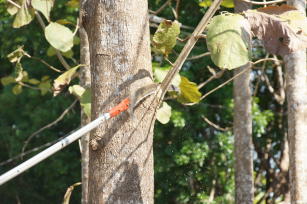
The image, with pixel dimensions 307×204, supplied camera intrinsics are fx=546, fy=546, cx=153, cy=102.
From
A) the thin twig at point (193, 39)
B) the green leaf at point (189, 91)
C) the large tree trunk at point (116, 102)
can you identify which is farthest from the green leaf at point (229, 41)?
the green leaf at point (189, 91)

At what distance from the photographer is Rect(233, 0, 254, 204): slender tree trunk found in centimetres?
438

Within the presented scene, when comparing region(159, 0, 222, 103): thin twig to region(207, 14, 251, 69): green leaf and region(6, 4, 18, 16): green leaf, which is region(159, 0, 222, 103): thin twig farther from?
region(6, 4, 18, 16): green leaf

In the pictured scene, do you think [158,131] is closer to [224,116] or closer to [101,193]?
[224,116]

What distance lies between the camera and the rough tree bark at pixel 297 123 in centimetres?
353

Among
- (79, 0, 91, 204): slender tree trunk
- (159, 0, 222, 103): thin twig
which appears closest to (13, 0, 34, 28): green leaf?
(79, 0, 91, 204): slender tree trunk

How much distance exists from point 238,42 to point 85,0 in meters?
0.61

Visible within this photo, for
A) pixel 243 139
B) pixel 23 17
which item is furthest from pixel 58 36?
pixel 243 139

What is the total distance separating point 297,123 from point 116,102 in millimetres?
2003

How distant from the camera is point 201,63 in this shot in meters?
6.16

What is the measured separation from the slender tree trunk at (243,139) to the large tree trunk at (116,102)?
8.59ft

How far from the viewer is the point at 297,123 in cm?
355

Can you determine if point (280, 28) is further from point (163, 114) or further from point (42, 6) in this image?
point (42, 6)

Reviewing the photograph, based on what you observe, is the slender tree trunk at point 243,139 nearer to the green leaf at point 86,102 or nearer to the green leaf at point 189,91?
the green leaf at point 86,102

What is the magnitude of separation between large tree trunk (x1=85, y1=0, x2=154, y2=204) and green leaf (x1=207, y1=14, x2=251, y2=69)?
265 mm
